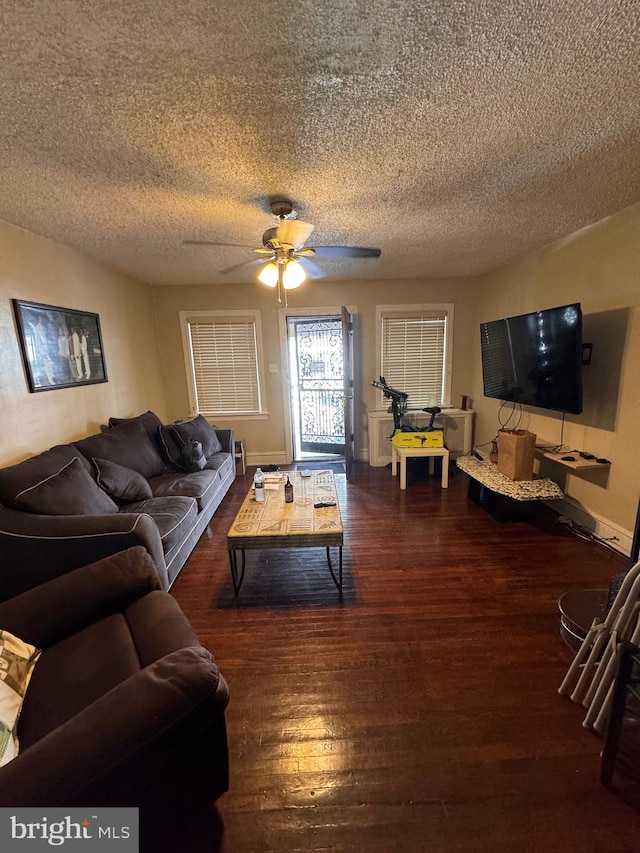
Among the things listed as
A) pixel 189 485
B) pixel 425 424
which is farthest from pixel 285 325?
pixel 189 485

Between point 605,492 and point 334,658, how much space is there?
8.01 ft

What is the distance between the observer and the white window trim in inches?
173

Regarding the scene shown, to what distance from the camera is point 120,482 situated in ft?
8.05

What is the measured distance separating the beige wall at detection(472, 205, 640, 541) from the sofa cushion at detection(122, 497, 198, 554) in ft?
10.4

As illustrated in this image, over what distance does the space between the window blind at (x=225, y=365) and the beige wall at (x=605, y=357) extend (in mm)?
3360

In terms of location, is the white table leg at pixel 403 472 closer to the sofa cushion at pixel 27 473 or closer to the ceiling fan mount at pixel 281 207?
the ceiling fan mount at pixel 281 207

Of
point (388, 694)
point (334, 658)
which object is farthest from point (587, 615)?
point (334, 658)

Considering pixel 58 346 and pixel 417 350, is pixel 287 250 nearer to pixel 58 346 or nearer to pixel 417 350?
pixel 58 346

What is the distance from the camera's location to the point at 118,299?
3580 millimetres

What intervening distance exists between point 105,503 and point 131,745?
5.62 ft

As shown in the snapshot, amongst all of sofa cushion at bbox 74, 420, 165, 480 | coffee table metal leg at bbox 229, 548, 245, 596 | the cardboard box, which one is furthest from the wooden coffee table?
the cardboard box

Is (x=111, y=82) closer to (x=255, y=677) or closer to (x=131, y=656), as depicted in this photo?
(x=131, y=656)

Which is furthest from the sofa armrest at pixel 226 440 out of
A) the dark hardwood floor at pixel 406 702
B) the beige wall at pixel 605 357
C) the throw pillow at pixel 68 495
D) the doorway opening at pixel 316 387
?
the beige wall at pixel 605 357

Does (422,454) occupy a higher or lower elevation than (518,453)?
lower
